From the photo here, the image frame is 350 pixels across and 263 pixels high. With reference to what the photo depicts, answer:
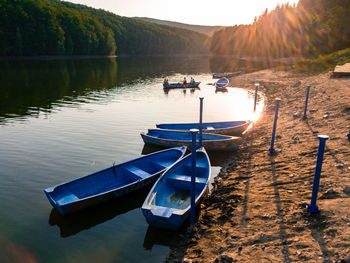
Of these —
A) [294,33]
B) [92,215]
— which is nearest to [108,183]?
[92,215]

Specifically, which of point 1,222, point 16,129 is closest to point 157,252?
point 1,222

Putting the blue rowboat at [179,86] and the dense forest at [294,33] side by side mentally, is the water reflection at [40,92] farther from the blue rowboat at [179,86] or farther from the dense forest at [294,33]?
the dense forest at [294,33]

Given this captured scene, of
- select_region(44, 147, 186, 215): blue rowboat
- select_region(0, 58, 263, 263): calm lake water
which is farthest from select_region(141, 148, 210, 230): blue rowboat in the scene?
select_region(44, 147, 186, 215): blue rowboat

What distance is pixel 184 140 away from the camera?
20516 mm

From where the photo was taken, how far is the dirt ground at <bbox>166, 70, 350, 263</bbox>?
25.9 feet

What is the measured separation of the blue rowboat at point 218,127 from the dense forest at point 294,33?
225 ft

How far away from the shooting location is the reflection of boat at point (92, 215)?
12148 mm

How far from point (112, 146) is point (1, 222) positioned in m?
10.1

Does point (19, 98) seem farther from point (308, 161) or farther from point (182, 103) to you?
point (308, 161)

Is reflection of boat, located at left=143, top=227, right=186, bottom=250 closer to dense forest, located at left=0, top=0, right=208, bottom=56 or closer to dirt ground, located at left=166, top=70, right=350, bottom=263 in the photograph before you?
dirt ground, located at left=166, top=70, right=350, bottom=263

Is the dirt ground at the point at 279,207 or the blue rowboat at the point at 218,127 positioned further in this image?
the blue rowboat at the point at 218,127

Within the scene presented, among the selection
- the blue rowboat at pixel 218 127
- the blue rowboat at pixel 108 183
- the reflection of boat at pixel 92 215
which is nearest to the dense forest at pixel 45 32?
the blue rowboat at pixel 218 127

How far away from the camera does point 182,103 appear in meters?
39.1

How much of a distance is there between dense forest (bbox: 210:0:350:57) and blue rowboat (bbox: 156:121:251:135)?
68652 mm
